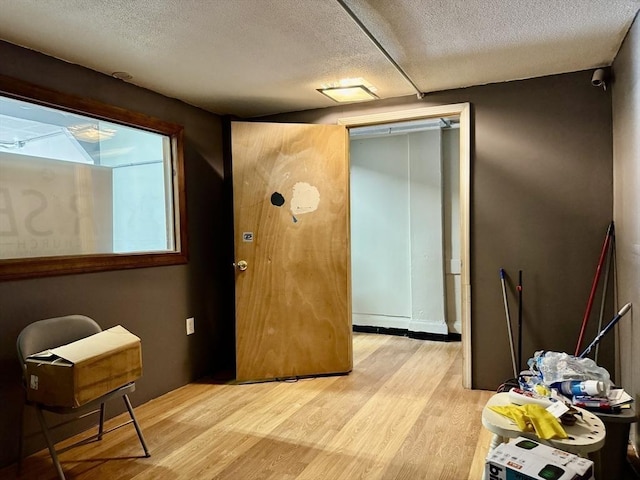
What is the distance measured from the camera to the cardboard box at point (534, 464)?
145cm

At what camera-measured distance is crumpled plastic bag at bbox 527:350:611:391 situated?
2215 mm

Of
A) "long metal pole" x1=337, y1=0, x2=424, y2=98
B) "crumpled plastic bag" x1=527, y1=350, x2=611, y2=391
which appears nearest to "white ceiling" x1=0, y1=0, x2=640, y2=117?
Result: "long metal pole" x1=337, y1=0, x2=424, y2=98

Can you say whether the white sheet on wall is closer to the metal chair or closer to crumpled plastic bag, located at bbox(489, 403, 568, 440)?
the metal chair

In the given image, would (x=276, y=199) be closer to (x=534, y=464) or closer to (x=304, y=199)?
(x=304, y=199)

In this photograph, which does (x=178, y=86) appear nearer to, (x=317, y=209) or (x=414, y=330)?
(x=317, y=209)

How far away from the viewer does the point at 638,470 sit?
2148 mm

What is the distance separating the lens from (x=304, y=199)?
140 inches

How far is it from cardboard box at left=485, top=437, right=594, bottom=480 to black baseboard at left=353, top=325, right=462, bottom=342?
3.27 metres

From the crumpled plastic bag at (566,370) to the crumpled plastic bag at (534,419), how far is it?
421mm

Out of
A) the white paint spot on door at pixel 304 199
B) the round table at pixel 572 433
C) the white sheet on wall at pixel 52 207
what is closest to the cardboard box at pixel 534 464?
the round table at pixel 572 433

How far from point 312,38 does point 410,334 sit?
3.52 metres

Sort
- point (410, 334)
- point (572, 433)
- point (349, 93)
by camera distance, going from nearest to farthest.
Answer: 1. point (572, 433)
2. point (349, 93)
3. point (410, 334)

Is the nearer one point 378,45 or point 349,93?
point 378,45

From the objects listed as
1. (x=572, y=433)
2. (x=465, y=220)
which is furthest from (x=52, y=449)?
(x=465, y=220)
